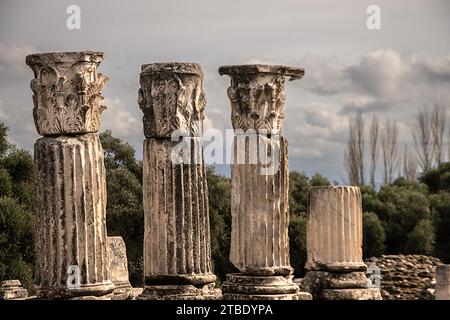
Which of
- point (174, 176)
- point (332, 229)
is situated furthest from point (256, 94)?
point (332, 229)

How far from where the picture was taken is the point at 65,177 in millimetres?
18016

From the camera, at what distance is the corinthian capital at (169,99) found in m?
19.6

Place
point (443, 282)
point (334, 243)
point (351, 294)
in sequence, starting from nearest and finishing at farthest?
1. point (351, 294)
2. point (334, 243)
3. point (443, 282)

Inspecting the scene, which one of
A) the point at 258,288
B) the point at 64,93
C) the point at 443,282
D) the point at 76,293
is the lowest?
the point at 443,282

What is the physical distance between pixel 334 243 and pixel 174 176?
7.07 m

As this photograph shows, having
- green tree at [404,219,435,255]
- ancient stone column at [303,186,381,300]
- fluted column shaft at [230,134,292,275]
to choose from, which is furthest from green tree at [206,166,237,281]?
fluted column shaft at [230,134,292,275]

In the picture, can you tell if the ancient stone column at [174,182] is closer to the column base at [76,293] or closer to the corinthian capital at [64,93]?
the column base at [76,293]

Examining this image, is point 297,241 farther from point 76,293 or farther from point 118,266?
point 76,293

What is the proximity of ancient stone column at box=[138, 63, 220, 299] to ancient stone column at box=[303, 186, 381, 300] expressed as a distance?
617 cm

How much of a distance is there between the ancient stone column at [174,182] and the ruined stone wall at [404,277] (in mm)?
23100

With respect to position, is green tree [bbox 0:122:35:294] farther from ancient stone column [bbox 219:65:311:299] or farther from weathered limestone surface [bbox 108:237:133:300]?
ancient stone column [bbox 219:65:311:299]

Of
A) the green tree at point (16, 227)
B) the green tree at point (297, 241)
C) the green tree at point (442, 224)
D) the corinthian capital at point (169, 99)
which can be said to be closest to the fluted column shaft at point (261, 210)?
the corinthian capital at point (169, 99)
